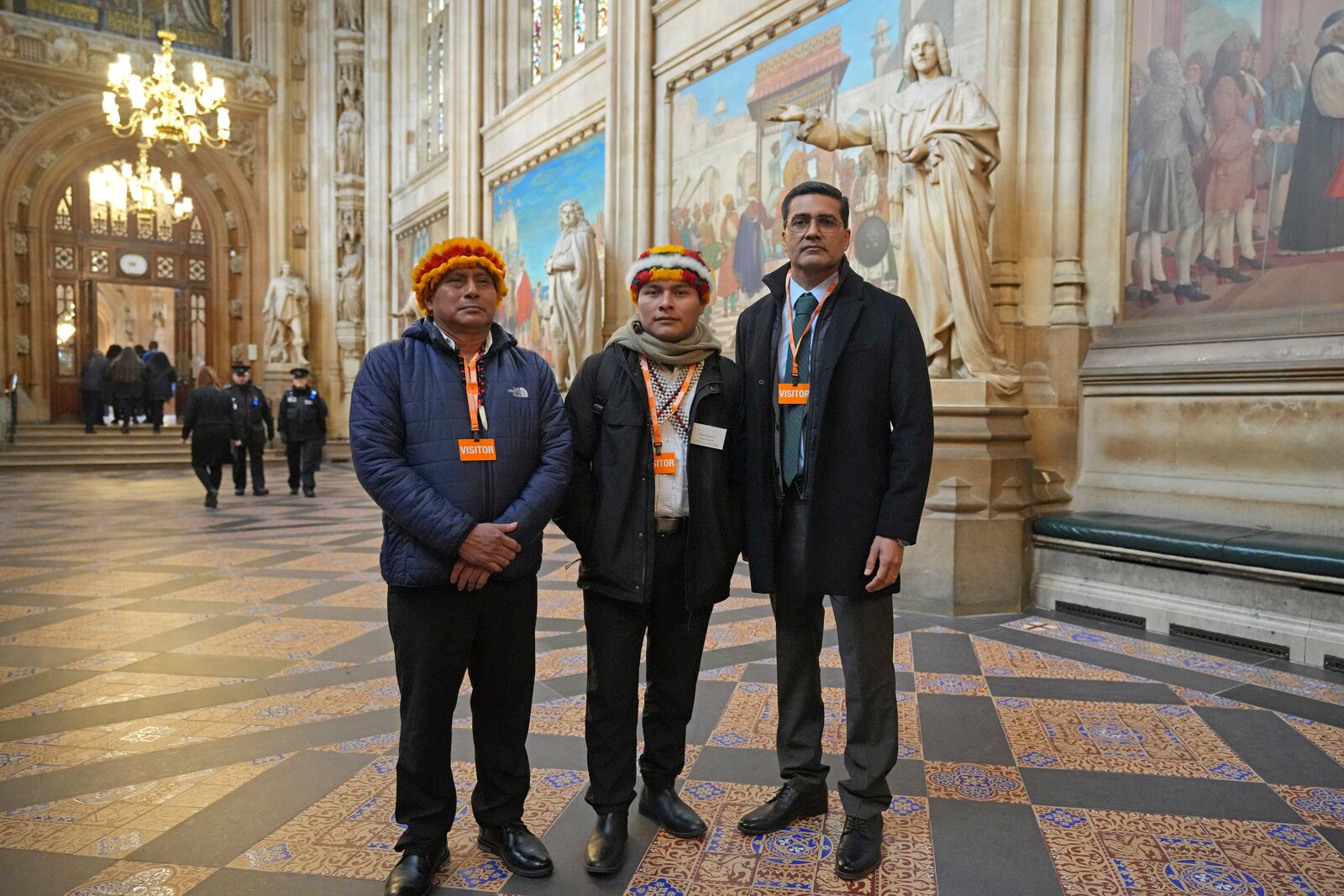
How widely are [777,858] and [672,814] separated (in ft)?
1.08

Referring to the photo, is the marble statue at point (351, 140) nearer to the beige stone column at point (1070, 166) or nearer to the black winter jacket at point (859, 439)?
the beige stone column at point (1070, 166)

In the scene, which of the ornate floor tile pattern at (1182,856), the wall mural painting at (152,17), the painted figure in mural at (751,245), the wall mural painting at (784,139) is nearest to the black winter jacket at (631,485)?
the ornate floor tile pattern at (1182,856)

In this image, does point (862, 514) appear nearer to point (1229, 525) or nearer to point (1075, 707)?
point (1075, 707)

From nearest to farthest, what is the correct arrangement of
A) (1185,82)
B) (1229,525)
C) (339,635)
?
(339,635), (1229,525), (1185,82)

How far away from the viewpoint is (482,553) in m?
2.24

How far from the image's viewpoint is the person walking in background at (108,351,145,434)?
62.6 ft

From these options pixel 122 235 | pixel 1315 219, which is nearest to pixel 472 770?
pixel 1315 219

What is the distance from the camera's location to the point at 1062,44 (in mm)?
6254

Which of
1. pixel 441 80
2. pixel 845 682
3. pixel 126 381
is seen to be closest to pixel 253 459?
pixel 126 381

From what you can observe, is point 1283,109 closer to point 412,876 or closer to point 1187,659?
point 1187,659

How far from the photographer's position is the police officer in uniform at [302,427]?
12008 mm

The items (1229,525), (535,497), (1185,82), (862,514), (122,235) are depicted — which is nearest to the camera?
(535,497)

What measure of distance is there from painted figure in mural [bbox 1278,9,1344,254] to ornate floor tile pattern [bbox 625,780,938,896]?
14.4 feet

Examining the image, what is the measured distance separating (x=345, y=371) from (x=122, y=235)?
19.7 ft
